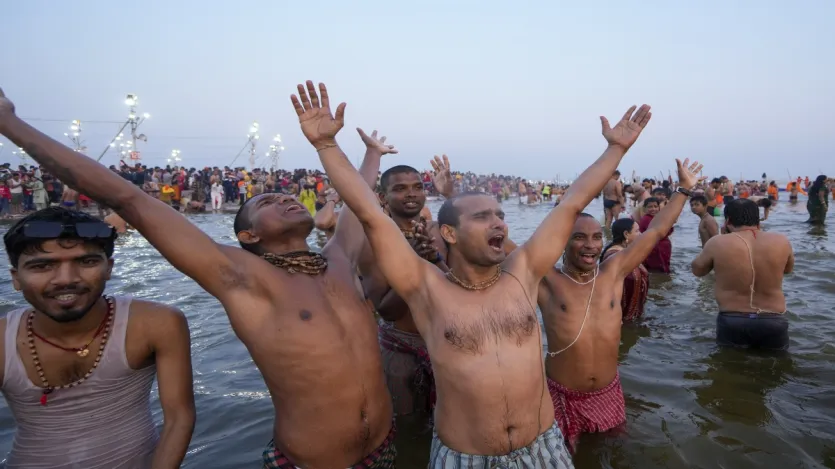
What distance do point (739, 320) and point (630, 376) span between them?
1337mm

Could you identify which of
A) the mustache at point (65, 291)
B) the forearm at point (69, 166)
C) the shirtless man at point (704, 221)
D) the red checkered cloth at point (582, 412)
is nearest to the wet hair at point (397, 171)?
the red checkered cloth at point (582, 412)

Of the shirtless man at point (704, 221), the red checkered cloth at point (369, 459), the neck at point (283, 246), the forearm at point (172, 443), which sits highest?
the neck at point (283, 246)

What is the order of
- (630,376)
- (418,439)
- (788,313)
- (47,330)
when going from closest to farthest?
(47,330) → (418,439) → (630,376) → (788,313)

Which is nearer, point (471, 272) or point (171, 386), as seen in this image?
point (171, 386)

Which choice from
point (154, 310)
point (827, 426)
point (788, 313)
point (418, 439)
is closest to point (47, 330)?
point (154, 310)

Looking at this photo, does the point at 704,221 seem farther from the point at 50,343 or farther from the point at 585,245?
the point at 50,343

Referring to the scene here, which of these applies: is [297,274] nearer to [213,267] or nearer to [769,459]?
[213,267]

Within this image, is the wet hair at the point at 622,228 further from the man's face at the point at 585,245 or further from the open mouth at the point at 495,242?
the open mouth at the point at 495,242

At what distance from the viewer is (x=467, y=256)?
109 inches

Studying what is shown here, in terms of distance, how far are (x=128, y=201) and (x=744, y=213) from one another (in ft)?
19.1

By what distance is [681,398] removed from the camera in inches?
193

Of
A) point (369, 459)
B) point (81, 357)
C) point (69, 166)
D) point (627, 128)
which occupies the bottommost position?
point (369, 459)

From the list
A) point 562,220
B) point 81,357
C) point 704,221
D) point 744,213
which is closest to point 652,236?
point 562,220

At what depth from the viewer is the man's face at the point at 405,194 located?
4.34 meters
